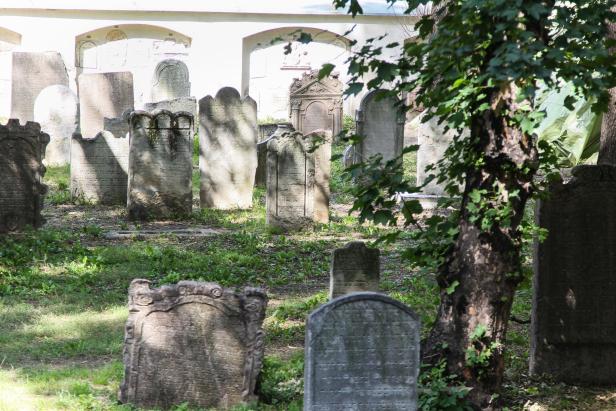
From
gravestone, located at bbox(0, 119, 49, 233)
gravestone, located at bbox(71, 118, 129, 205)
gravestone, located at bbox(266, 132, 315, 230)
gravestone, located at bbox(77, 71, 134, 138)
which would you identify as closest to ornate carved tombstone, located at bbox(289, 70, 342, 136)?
gravestone, located at bbox(77, 71, 134, 138)

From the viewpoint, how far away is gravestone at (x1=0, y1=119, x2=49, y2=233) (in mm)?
11344

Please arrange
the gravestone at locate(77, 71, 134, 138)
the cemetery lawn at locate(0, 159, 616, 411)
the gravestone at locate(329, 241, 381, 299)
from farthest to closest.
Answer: the gravestone at locate(77, 71, 134, 138) → the gravestone at locate(329, 241, 381, 299) → the cemetery lawn at locate(0, 159, 616, 411)

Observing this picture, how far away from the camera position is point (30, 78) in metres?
22.8

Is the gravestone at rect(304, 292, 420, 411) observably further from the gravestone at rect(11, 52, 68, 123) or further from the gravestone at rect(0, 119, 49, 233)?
the gravestone at rect(11, 52, 68, 123)

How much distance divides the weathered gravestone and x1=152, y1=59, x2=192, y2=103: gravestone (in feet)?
54.0

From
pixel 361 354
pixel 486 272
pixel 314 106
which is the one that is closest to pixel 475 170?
pixel 486 272

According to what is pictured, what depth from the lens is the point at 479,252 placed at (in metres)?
6.01

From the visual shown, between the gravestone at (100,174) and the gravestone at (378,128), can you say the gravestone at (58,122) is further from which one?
the gravestone at (378,128)

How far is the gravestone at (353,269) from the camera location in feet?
27.2

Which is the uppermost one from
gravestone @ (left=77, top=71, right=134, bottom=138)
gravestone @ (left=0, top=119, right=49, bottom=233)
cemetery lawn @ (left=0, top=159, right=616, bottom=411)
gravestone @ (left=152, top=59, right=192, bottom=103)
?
gravestone @ (left=152, top=59, right=192, bottom=103)

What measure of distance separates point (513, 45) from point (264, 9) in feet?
82.0

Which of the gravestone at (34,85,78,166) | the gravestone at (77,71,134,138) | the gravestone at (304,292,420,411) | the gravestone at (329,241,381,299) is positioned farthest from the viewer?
the gravestone at (77,71,134,138)

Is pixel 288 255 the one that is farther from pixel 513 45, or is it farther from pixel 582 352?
pixel 513 45

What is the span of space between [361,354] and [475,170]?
146 centimetres
